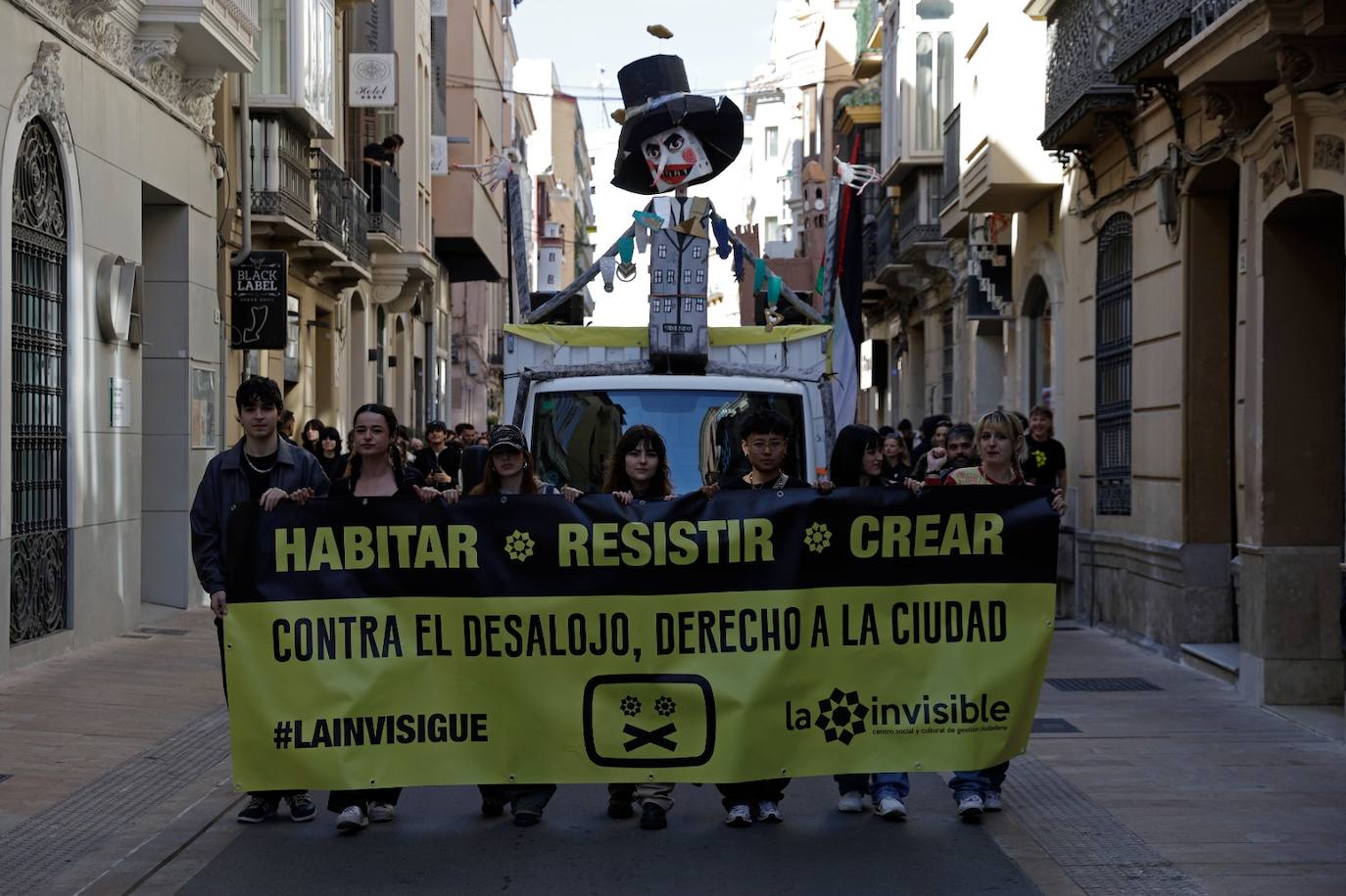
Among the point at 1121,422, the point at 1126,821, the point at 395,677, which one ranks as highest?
the point at 1121,422

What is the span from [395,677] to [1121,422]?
10485 mm

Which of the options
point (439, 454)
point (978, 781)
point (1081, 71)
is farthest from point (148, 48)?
point (978, 781)

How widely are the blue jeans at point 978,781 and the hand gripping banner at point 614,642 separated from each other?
40 centimetres

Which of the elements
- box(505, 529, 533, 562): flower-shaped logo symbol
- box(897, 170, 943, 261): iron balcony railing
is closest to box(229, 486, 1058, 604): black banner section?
box(505, 529, 533, 562): flower-shaped logo symbol

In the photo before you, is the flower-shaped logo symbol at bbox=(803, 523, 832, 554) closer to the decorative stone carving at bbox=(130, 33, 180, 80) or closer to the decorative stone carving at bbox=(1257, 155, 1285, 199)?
the decorative stone carving at bbox=(1257, 155, 1285, 199)

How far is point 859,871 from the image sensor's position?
280 inches

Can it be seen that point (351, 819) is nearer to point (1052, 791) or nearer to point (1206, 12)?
point (1052, 791)

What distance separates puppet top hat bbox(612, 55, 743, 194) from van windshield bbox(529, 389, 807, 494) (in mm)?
3272

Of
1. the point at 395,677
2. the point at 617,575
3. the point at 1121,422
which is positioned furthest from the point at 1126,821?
the point at 1121,422

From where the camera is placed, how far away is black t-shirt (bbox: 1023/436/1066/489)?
1631 cm

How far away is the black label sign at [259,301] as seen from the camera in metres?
21.3

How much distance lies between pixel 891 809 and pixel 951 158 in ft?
→ 61.2

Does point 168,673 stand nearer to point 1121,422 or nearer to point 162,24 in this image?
point 162,24

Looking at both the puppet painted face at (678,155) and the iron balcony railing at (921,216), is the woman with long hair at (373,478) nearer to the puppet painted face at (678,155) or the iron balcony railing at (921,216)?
the puppet painted face at (678,155)
